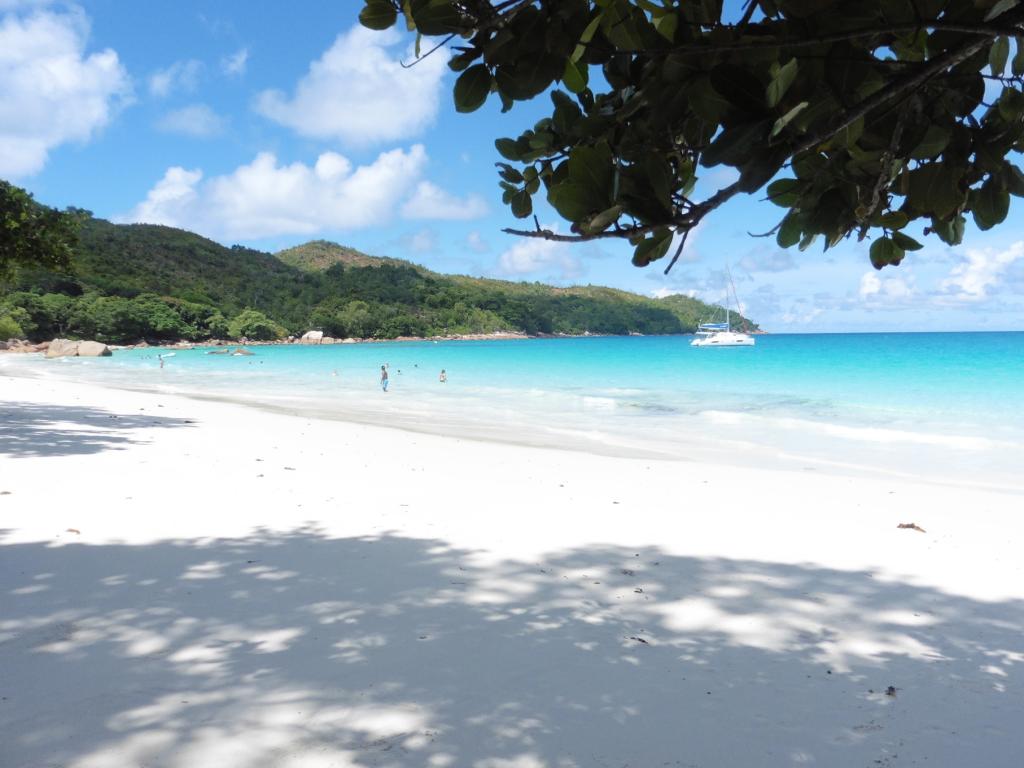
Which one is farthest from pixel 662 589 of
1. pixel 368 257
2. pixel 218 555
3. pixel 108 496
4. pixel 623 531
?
pixel 368 257

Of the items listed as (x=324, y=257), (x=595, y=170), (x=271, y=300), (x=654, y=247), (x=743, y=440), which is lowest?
(x=743, y=440)

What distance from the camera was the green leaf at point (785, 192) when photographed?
1.36 m

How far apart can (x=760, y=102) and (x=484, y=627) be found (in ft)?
10.5

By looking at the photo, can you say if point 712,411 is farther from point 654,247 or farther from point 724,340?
point 724,340

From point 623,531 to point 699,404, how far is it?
19418mm

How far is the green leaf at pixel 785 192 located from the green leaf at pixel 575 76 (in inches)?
17.1

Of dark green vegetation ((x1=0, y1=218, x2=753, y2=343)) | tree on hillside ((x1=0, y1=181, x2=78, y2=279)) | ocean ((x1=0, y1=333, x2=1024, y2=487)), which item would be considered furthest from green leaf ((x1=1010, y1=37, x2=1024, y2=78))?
dark green vegetation ((x1=0, y1=218, x2=753, y2=343))

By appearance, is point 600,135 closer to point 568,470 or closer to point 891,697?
point 891,697

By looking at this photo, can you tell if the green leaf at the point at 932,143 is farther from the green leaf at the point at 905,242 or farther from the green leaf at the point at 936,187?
the green leaf at the point at 905,242

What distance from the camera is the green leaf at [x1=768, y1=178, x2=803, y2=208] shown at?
1359mm

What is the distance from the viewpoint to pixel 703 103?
41.2 inches

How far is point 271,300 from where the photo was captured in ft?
362

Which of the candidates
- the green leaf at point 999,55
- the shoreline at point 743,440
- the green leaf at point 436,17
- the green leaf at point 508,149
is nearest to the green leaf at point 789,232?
the green leaf at point 999,55

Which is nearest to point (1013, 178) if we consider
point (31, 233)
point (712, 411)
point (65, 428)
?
point (65, 428)
